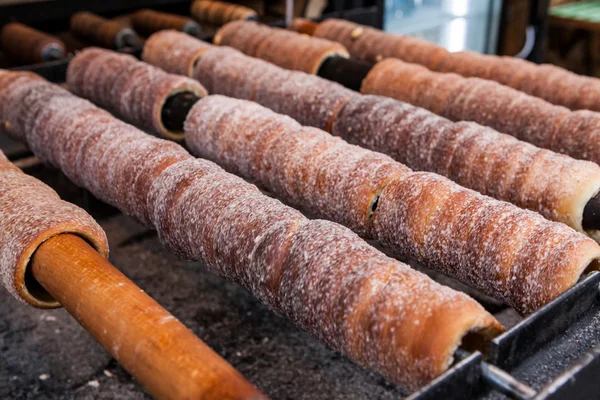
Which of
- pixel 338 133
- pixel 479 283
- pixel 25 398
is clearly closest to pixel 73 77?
pixel 338 133

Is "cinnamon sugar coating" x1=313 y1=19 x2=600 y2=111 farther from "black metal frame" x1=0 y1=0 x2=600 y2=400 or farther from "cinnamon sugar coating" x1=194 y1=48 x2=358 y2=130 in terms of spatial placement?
"black metal frame" x1=0 y1=0 x2=600 y2=400

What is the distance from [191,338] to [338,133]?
3.72ft

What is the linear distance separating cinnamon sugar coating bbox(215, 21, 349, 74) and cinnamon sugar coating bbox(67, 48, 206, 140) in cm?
59

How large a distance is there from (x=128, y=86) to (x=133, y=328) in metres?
1.42

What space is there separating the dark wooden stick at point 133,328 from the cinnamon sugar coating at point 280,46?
1.52m

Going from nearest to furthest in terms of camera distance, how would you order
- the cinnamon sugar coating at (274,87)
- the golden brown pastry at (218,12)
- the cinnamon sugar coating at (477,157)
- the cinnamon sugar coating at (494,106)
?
the cinnamon sugar coating at (477,157)
the cinnamon sugar coating at (494,106)
the cinnamon sugar coating at (274,87)
the golden brown pastry at (218,12)

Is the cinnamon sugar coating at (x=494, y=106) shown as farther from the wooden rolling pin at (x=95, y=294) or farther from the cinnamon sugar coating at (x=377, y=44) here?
the wooden rolling pin at (x=95, y=294)

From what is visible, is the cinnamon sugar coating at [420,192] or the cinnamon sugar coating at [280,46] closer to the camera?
the cinnamon sugar coating at [420,192]

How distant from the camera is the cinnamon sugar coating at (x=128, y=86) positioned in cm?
224

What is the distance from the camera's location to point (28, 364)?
1.85 metres

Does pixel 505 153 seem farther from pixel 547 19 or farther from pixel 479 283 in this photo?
pixel 547 19

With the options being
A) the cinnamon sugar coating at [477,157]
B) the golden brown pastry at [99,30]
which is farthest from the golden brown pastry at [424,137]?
the golden brown pastry at [99,30]

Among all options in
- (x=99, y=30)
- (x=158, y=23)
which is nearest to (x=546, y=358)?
(x=99, y=30)

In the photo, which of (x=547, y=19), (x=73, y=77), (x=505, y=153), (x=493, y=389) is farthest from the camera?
(x=547, y=19)
